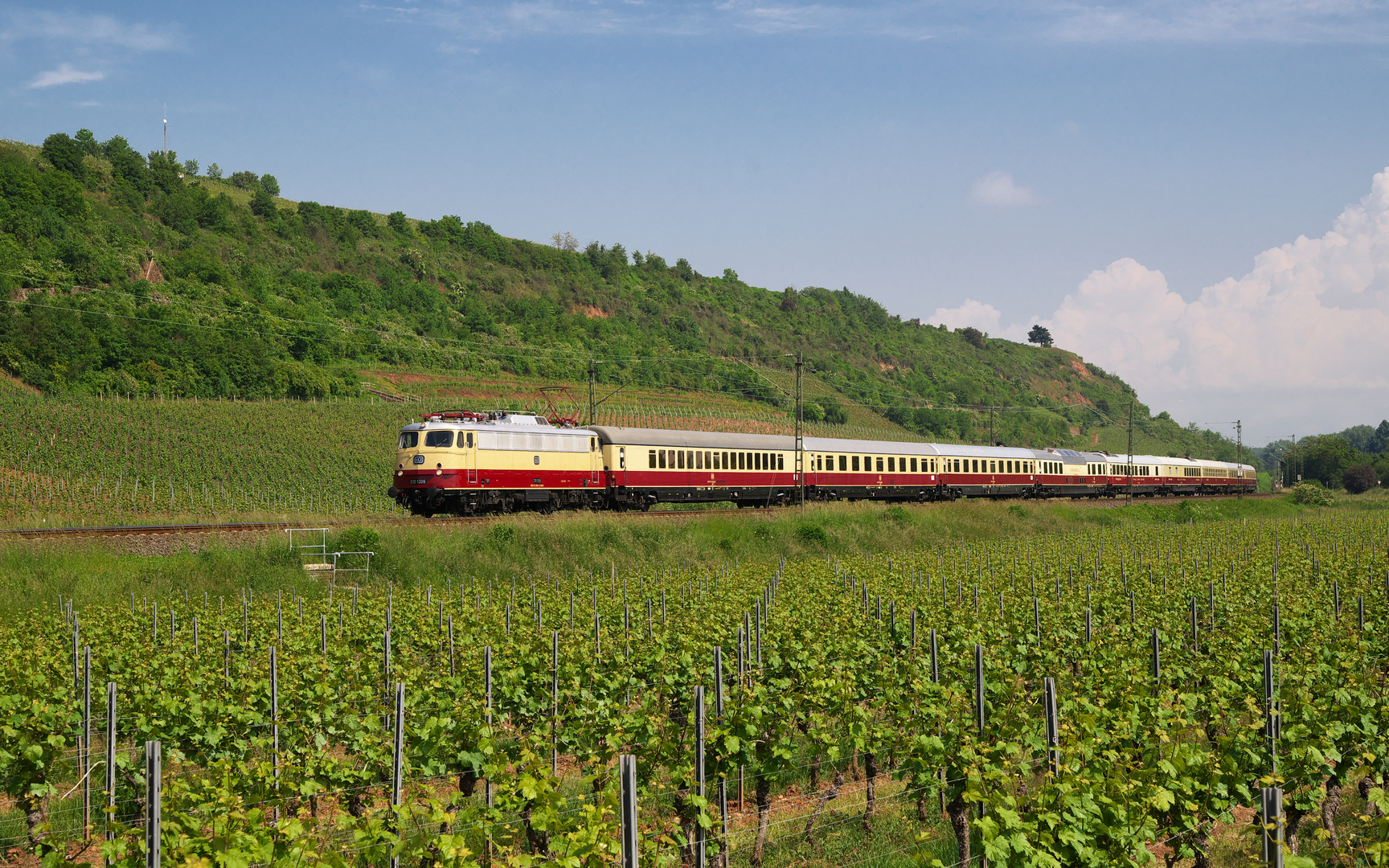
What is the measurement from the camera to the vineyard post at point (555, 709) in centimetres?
1105

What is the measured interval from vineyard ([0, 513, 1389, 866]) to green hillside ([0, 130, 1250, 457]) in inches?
2898

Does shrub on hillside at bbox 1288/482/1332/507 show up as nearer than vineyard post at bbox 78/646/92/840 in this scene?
No

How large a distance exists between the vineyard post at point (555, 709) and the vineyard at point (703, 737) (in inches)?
3.3

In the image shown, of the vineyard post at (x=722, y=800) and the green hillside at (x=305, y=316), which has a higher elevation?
the green hillside at (x=305, y=316)

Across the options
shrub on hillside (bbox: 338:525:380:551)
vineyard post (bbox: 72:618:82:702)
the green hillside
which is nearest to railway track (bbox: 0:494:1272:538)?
shrub on hillside (bbox: 338:525:380:551)

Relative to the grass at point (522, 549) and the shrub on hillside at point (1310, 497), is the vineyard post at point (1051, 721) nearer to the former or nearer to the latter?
the grass at point (522, 549)

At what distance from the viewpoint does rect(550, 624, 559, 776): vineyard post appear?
11047 millimetres

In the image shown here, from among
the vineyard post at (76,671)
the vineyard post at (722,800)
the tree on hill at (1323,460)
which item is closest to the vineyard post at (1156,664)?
the vineyard post at (722,800)

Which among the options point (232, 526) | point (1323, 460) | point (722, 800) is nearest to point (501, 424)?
point (232, 526)

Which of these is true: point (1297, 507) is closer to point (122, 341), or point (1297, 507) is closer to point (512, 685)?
point (512, 685)

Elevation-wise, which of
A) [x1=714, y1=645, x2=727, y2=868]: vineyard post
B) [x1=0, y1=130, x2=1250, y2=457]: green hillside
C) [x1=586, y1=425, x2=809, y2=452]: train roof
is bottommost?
A: [x1=714, y1=645, x2=727, y2=868]: vineyard post

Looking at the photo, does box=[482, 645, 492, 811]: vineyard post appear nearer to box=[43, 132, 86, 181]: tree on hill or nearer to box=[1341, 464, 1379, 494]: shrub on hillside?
box=[1341, 464, 1379, 494]: shrub on hillside

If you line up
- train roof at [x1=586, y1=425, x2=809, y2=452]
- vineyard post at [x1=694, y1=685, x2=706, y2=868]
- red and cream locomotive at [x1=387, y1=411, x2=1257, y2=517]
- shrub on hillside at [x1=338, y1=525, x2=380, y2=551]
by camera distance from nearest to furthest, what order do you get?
vineyard post at [x1=694, y1=685, x2=706, y2=868], shrub on hillside at [x1=338, y1=525, x2=380, y2=551], red and cream locomotive at [x1=387, y1=411, x2=1257, y2=517], train roof at [x1=586, y1=425, x2=809, y2=452]

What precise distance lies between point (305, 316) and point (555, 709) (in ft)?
390
